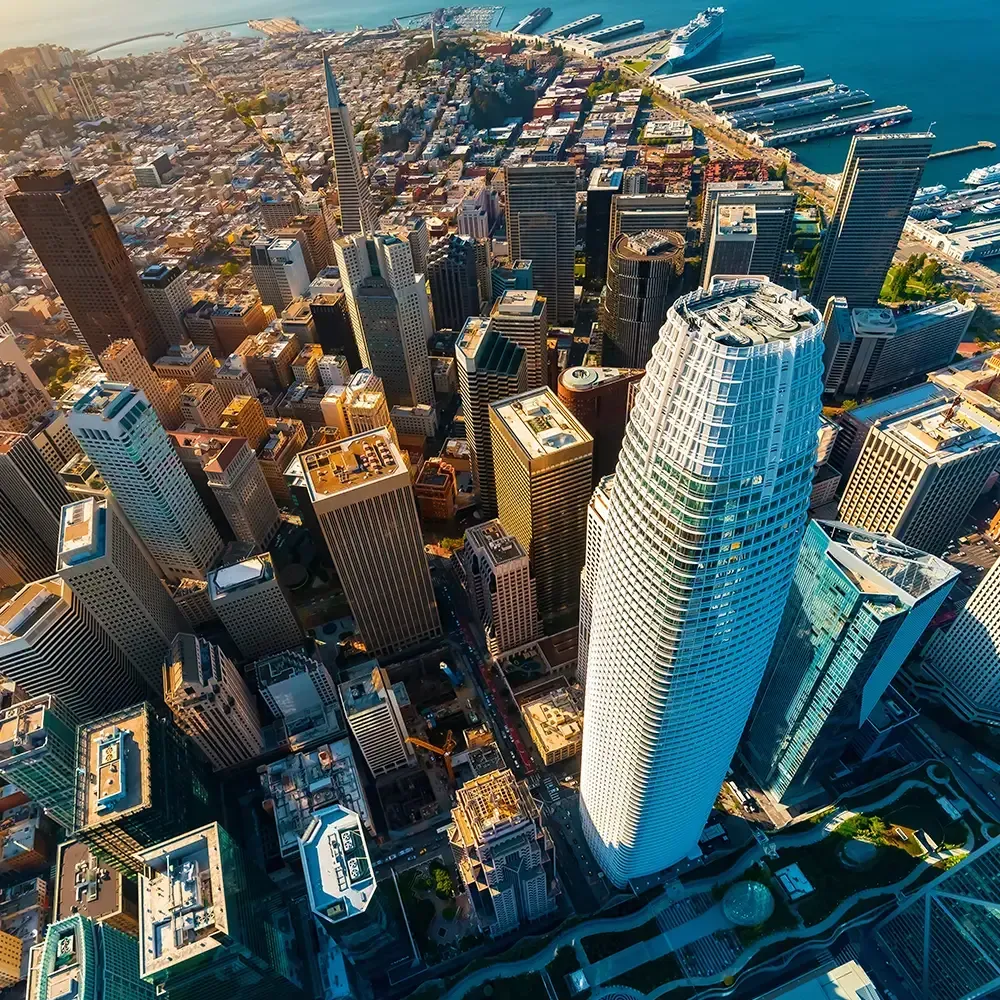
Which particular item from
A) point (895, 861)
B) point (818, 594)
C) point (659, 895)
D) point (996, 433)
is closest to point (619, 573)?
point (818, 594)

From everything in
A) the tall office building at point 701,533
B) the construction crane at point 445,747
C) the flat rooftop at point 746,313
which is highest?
the flat rooftop at point 746,313

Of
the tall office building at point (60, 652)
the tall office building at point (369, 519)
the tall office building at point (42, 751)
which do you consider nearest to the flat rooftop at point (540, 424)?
the tall office building at point (369, 519)

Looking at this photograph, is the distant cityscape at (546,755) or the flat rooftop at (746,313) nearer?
the flat rooftop at (746,313)

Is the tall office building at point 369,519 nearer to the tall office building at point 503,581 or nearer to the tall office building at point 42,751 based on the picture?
the tall office building at point 503,581

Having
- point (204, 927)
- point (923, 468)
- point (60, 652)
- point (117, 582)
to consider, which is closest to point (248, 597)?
point (117, 582)

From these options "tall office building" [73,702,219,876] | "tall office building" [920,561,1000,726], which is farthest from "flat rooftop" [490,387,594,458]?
"tall office building" [73,702,219,876]

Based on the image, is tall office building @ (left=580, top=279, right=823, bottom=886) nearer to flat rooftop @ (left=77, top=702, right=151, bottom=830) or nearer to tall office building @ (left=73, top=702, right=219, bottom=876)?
tall office building @ (left=73, top=702, right=219, bottom=876)
